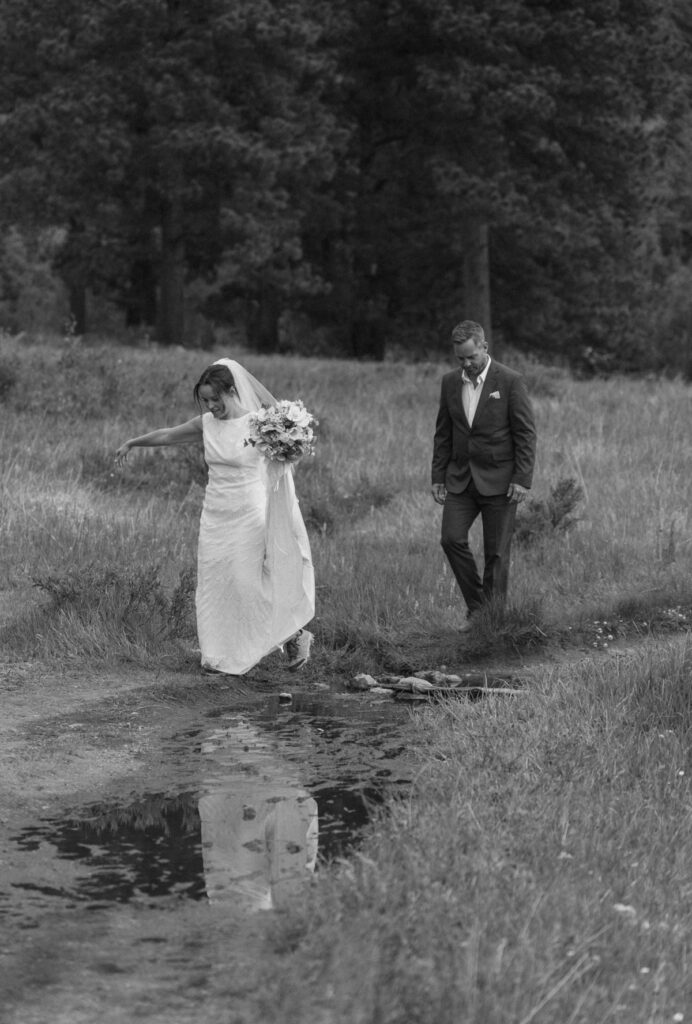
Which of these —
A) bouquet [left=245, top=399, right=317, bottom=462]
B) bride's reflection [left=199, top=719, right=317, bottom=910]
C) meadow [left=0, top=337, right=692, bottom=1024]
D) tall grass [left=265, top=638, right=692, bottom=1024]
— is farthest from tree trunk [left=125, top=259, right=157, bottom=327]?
tall grass [left=265, top=638, right=692, bottom=1024]

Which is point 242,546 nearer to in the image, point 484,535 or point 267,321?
point 484,535

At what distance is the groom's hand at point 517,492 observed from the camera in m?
11.3

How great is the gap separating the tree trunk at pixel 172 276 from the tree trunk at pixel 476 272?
252 inches

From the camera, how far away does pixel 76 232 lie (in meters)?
39.6

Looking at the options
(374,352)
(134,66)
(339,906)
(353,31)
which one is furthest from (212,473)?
(374,352)

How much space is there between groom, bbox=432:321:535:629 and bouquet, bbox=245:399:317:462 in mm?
1448

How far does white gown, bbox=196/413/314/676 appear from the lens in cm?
1033

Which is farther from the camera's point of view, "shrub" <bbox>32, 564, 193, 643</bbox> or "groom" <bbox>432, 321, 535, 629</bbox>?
"groom" <bbox>432, 321, 535, 629</bbox>

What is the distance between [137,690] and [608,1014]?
221 inches

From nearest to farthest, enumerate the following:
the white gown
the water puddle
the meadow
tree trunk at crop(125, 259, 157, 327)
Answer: the meadow < the water puddle < the white gown < tree trunk at crop(125, 259, 157, 327)

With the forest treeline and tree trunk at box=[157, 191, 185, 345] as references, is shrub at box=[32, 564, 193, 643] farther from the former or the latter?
tree trunk at box=[157, 191, 185, 345]

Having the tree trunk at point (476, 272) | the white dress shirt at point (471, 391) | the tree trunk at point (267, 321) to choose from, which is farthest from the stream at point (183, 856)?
the tree trunk at point (267, 321)

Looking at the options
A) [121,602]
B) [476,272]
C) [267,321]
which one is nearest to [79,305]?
[267,321]

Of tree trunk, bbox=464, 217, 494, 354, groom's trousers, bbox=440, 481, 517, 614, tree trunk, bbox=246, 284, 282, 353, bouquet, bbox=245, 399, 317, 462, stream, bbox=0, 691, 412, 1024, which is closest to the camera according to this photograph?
stream, bbox=0, 691, 412, 1024
